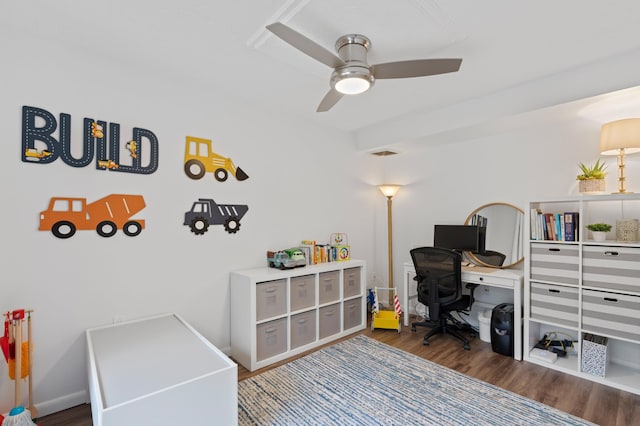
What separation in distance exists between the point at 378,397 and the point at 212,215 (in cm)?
198

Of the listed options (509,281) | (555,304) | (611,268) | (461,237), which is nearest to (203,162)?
(461,237)

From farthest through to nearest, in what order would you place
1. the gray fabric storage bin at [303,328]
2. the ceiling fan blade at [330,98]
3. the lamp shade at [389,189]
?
the lamp shade at [389,189] < the gray fabric storage bin at [303,328] < the ceiling fan blade at [330,98]

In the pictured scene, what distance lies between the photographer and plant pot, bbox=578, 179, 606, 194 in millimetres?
2516

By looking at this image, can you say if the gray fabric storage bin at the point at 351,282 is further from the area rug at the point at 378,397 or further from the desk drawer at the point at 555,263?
the desk drawer at the point at 555,263

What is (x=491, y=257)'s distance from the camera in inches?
131

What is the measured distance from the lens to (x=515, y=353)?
9.13ft

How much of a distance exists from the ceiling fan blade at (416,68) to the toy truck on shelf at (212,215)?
5.67 ft

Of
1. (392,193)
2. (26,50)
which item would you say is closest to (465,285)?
(392,193)

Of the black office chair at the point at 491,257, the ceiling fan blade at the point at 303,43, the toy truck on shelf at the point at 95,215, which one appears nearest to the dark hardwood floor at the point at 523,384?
the black office chair at the point at 491,257

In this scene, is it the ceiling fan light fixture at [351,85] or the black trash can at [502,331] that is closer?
the ceiling fan light fixture at [351,85]

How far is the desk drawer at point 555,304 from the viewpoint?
99.5 inches

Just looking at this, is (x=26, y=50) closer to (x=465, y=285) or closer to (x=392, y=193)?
(x=392, y=193)

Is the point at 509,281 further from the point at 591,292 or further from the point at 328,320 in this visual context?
the point at 328,320

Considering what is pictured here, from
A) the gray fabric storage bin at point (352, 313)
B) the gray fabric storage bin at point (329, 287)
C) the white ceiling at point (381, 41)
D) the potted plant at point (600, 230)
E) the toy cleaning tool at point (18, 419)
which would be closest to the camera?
the toy cleaning tool at point (18, 419)
